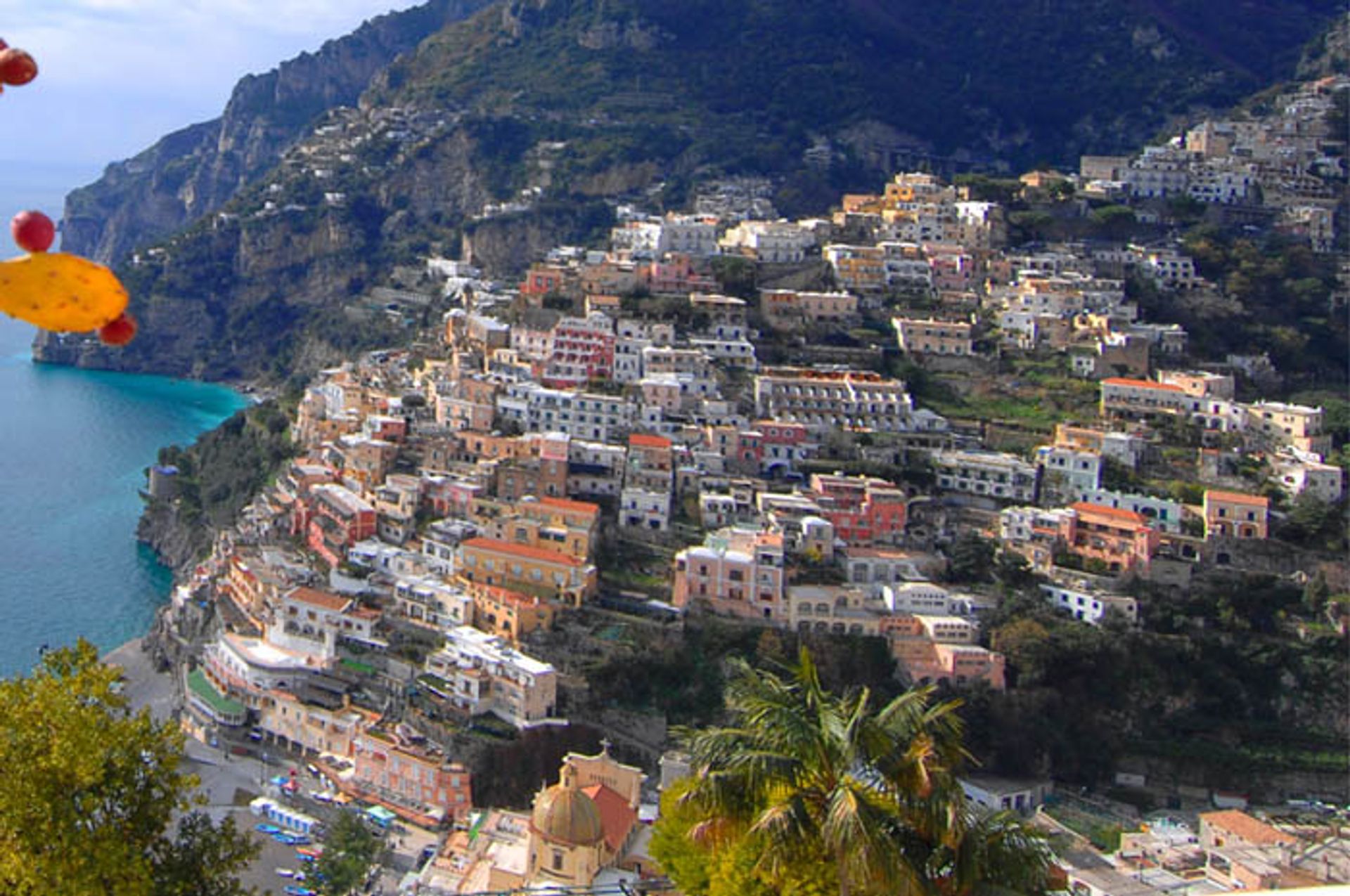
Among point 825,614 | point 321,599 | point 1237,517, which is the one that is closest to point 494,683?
point 321,599

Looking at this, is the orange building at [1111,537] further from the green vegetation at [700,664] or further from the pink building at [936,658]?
the green vegetation at [700,664]

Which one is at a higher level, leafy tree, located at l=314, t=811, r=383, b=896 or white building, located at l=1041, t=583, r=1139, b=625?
white building, located at l=1041, t=583, r=1139, b=625

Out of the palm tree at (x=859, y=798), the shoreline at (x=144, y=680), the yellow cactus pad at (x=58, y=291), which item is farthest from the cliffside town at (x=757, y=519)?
the yellow cactus pad at (x=58, y=291)

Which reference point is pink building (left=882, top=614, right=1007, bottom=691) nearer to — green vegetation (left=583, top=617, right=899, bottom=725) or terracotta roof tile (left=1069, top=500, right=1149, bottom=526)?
green vegetation (left=583, top=617, right=899, bottom=725)

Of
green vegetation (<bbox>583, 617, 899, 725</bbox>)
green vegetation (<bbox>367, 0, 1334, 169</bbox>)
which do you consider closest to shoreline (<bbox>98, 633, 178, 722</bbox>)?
green vegetation (<bbox>583, 617, 899, 725</bbox>)

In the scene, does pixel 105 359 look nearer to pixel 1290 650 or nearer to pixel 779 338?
pixel 779 338

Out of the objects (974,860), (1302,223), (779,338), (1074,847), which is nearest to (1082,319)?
(779,338)
